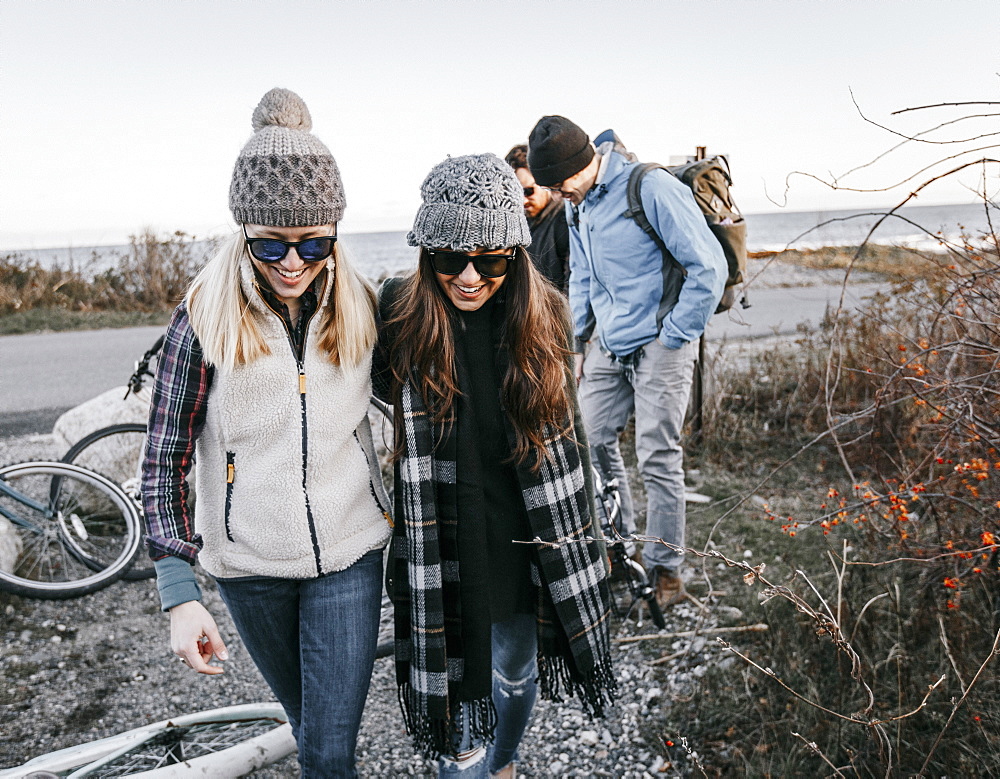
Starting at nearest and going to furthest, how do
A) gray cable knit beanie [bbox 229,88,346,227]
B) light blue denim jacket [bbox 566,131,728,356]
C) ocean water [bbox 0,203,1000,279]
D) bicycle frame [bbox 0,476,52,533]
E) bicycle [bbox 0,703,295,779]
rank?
1. gray cable knit beanie [bbox 229,88,346,227]
2. bicycle [bbox 0,703,295,779]
3. light blue denim jacket [bbox 566,131,728,356]
4. bicycle frame [bbox 0,476,52,533]
5. ocean water [bbox 0,203,1000,279]

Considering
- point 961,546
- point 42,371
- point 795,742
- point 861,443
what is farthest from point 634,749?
point 42,371

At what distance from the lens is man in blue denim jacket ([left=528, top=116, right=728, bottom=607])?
331 centimetres

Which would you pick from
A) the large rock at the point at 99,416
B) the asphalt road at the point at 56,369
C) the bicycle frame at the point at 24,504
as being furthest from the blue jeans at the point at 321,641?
the asphalt road at the point at 56,369

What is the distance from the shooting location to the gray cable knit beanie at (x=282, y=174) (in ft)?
5.69

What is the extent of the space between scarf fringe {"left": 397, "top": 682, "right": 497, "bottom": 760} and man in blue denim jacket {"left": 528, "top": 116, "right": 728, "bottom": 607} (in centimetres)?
152

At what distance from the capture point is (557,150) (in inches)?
133

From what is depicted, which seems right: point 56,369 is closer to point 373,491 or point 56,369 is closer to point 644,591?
point 644,591

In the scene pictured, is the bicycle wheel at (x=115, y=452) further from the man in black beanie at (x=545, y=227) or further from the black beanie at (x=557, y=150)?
the black beanie at (x=557, y=150)

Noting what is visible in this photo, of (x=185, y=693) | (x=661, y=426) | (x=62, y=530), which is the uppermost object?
(x=661, y=426)

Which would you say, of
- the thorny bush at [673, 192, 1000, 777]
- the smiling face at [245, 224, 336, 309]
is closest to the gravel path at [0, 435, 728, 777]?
the thorny bush at [673, 192, 1000, 777]

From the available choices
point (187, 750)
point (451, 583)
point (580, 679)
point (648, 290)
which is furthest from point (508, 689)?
point (648, 290)

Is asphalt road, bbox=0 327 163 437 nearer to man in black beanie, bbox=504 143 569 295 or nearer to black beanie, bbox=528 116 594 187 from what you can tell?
man in black beanie, bbox=504 143 569 295

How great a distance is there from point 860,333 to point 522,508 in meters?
4.86

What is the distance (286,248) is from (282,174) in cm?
17
